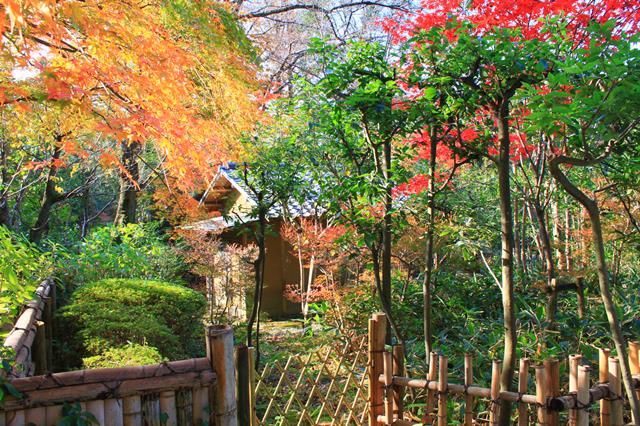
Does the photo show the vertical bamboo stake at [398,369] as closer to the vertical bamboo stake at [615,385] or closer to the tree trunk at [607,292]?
the vertical bamboo stake at [615,385]

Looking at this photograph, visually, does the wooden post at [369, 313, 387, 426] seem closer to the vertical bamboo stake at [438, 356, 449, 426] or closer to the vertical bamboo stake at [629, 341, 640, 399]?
the vertical bamboo stake at [438, 356, 449, 426]

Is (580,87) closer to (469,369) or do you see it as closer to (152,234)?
(469,369)

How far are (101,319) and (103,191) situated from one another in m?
16.2

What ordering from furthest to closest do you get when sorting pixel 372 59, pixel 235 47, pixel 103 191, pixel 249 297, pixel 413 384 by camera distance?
pixel 103 191 < pixel 249 297 < pixel 235 47 < pixel 372 59 < pixel 413 384

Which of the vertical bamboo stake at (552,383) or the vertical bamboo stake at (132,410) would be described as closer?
the vertical bamboo stake at (132,410)

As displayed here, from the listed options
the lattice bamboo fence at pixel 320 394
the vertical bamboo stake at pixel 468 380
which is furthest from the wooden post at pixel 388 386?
the vertical bamboo stake at pixel 468 380

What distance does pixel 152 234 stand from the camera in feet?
37.2

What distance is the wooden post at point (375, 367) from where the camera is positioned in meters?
3.80

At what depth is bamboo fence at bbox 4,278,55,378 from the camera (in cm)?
347

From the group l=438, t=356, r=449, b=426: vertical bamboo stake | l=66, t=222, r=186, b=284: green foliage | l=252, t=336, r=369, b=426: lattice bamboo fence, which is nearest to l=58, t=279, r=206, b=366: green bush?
l=252, t=336, r=369, b=426: lattice bamboo fence

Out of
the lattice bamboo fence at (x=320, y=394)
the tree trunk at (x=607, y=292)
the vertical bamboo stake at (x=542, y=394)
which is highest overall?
the tree trunk at (x=607, y=292)

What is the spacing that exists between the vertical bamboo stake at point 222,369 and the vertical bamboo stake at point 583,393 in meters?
1.83

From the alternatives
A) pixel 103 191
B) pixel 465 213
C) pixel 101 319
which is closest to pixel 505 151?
pixel 465 213

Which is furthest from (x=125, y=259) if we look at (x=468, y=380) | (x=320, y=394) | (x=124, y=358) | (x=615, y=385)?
(x=615, y=385)
